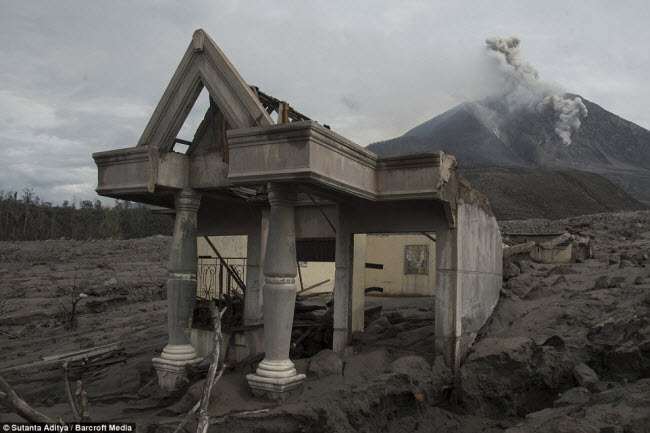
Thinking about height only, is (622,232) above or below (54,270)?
above

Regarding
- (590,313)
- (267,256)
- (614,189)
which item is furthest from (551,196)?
(267,256)

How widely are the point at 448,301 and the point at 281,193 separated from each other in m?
3.05

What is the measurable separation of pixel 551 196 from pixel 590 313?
53523mm

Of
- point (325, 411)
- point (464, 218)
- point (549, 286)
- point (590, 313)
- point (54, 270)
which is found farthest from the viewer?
point (54, 270)

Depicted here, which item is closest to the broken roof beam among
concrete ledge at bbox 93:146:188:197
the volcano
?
concrete ledge at bbox 93:146:188:197

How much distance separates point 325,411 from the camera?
6.91 metres

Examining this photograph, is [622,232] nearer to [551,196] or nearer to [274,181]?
[274,181]

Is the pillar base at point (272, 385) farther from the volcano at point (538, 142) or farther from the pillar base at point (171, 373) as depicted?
the volcano at point (538, 142)

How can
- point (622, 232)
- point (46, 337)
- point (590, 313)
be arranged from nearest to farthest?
point (590, 313) < point (46, 337) < point (622, 232)

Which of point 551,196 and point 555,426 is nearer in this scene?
point 555,426

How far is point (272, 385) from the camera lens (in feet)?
23.9

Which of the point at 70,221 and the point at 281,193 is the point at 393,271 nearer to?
the point at 281,193

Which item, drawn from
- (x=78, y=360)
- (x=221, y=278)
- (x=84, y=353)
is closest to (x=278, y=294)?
(x=221, y=278)

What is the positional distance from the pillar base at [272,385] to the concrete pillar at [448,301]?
7.69 ft
